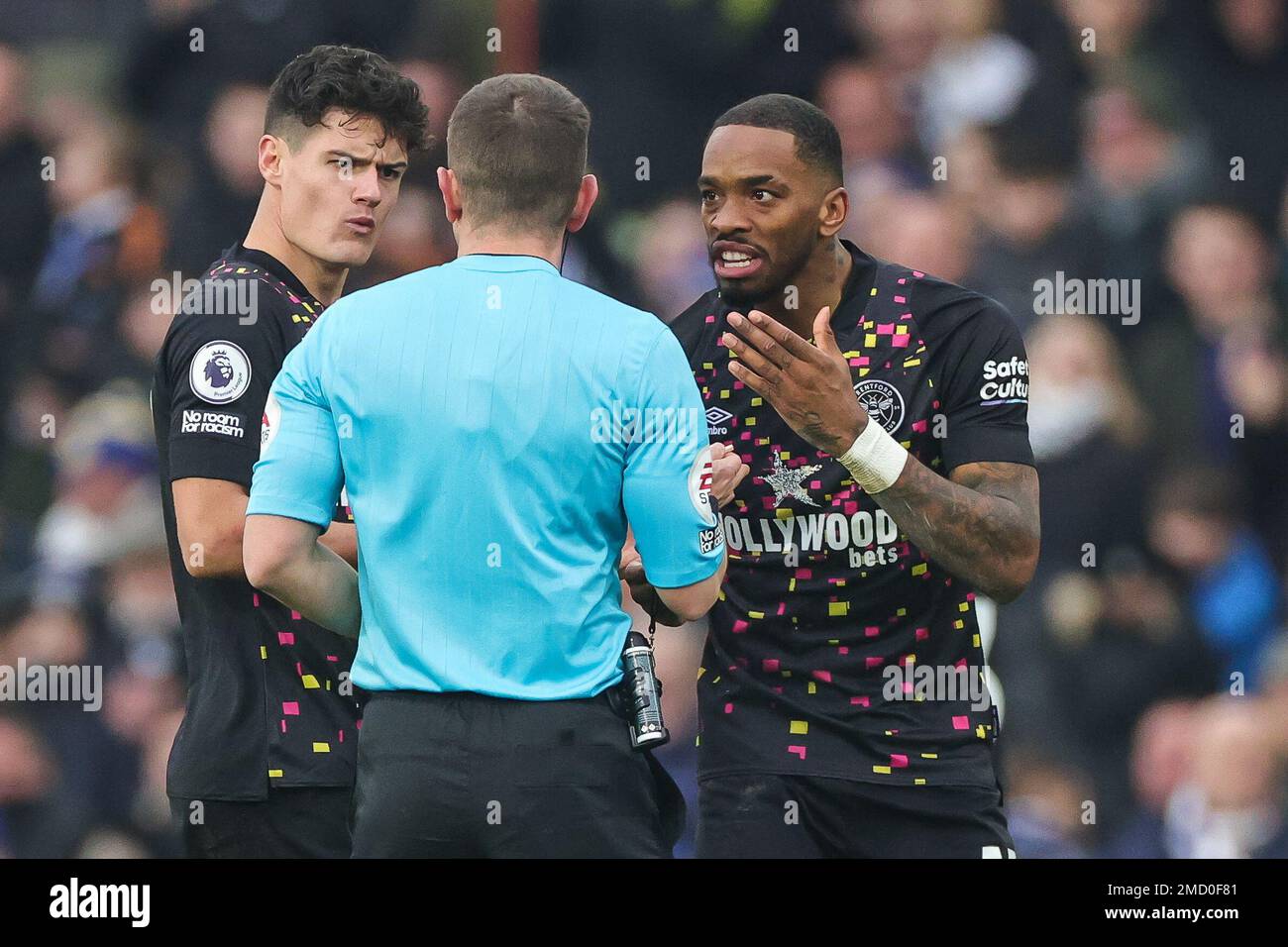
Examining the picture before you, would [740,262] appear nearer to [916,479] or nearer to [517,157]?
[916,479]

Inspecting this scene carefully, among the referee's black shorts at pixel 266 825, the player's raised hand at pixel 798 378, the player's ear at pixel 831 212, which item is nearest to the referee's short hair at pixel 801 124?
the player's ear at pixel 831 212

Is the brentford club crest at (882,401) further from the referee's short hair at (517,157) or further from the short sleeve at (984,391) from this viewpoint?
the referee's short hair at (517,157)

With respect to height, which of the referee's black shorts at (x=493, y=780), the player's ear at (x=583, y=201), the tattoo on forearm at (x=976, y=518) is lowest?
the referee's black shorts at (x=493, y=780)

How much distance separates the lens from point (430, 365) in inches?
113

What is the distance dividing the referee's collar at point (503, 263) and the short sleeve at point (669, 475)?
0.84ft

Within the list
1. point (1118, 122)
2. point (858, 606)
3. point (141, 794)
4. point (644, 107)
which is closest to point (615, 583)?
point (858, 606)

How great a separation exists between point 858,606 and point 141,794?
2.97m

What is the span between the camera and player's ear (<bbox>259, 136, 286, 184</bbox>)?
391 centimetres

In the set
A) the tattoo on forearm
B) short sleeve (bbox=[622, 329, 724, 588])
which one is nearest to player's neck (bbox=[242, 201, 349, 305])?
short sleeve (bbox=[622, 329, 724, 588])

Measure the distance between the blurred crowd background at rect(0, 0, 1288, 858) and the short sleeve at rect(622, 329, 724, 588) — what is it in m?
2.72

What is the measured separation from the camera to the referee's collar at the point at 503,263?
117 inches

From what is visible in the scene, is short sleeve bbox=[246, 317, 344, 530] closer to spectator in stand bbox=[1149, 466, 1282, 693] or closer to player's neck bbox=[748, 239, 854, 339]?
player's neck bbox=[748, 239, 854, 339]

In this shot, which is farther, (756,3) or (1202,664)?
(756,3)

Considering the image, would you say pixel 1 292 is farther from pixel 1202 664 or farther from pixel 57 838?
pixel 1202 664
